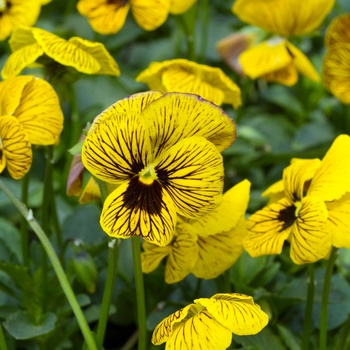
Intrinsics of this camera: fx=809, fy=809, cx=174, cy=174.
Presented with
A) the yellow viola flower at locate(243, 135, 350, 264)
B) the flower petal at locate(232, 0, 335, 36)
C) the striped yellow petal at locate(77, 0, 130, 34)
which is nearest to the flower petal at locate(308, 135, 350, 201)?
the yellow viola flower at locate(243, 135, 350, 264)

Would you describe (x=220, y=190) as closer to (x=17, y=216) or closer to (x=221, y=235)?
(x=221, y=235)

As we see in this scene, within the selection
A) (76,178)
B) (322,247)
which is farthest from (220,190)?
(76,178)

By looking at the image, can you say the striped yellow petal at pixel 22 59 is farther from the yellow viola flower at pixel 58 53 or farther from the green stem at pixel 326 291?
the green stem at pixel 326 291

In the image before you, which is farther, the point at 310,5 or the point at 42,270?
the point at 310,5

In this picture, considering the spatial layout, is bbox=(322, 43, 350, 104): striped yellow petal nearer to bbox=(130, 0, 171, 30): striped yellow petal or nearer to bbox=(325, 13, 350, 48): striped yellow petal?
bbox=(325, 13, 350, 48): striped yellow petal

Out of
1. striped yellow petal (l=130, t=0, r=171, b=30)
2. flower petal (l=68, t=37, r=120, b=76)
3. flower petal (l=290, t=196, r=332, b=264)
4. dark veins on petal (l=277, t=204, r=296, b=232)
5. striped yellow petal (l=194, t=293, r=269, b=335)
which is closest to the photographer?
striped yellow petal (l=194, t=293, r=269, b=335)

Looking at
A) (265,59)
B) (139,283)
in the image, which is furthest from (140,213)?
(265,59)
